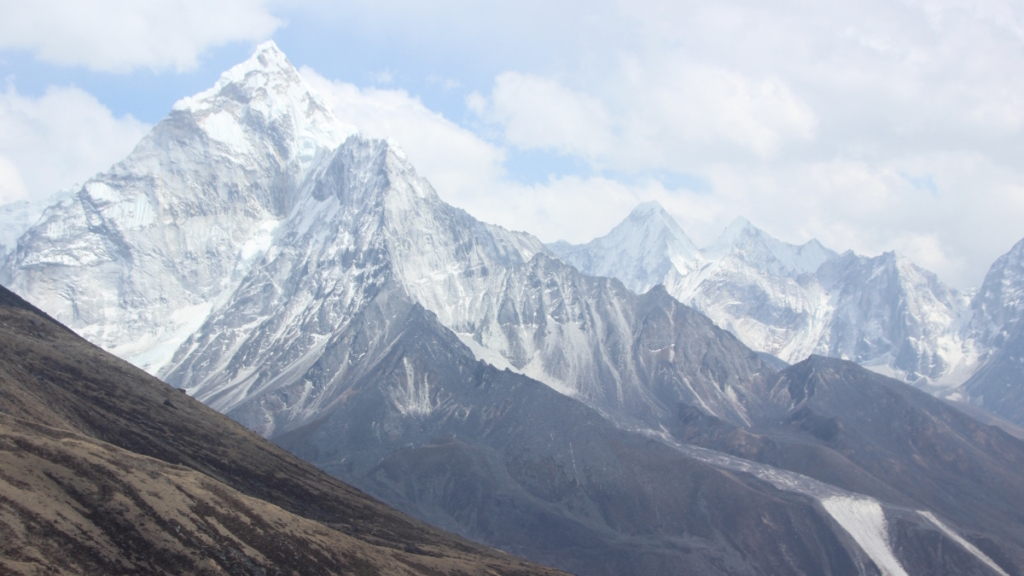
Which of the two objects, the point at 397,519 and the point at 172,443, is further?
the point at 397,519

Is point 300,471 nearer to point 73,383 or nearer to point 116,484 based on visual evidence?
point 73,383

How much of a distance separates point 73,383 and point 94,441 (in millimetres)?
56322

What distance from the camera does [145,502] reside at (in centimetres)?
11388

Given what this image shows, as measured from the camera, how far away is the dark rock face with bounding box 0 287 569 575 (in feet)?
339

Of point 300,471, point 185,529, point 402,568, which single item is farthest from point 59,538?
point 300,471

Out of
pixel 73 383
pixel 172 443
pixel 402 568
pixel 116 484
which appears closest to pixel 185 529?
pixel 116 484

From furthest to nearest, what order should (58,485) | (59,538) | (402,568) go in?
(402,568) → (58,485) → (59,538)

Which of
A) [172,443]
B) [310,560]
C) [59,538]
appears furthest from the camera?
[172,443]

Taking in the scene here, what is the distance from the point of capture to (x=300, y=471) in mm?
199625

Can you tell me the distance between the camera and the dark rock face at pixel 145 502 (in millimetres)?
103312

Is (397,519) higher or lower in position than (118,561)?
higher

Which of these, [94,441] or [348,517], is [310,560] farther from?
[348,517]

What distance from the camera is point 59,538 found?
10075cm

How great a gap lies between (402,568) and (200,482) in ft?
109
